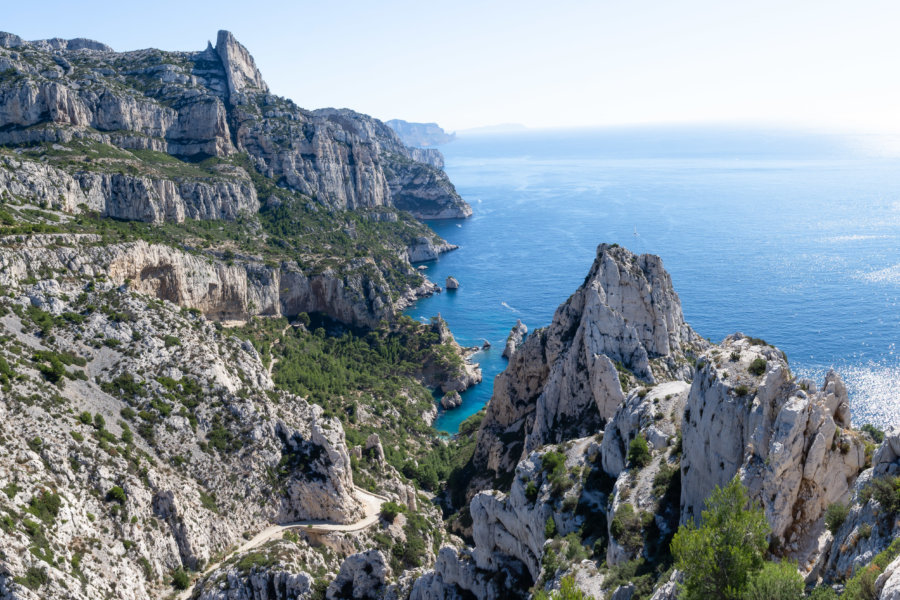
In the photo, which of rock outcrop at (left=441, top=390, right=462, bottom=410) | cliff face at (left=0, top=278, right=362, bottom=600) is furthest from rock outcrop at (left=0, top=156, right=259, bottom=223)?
rock outcrop at (left=441, top=390, right=462, bottom=410)

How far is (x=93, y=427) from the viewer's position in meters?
46.0

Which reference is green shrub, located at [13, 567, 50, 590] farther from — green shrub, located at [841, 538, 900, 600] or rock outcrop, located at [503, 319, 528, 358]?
rock outcrop, located at [503, 319, 528, 358]

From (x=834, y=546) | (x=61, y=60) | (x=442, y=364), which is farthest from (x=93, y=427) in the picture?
(x=61, y=60)

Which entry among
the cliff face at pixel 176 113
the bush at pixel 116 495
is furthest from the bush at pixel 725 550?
the cliff face at pixel 176 113

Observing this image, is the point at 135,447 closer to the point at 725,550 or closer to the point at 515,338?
the point at 725,550

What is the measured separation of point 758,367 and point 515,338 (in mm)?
89595

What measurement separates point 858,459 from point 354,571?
100ft

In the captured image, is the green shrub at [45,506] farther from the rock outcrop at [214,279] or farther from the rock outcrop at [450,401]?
the rock outcrop at [450,401]

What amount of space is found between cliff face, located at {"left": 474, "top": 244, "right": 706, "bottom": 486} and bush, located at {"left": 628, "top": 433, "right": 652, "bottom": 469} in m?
15.0

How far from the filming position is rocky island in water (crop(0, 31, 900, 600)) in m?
24.4

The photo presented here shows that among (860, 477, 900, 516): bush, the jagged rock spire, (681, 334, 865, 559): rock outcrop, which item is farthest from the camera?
the jagged rock spire

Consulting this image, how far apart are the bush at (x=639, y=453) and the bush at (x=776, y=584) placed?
1590 cm

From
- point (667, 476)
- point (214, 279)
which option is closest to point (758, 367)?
point (667, 476)

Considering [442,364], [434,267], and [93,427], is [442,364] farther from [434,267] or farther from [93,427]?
[434,267]
